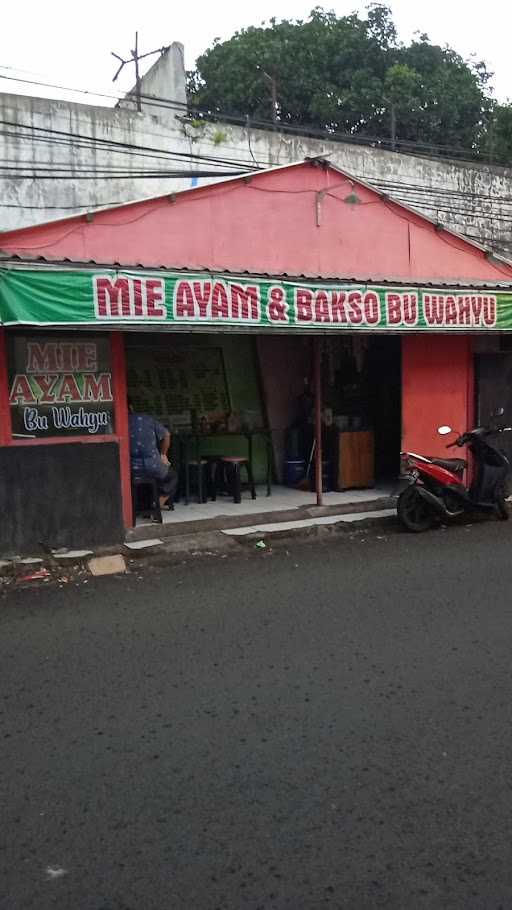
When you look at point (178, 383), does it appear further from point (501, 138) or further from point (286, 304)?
point (501, 138)

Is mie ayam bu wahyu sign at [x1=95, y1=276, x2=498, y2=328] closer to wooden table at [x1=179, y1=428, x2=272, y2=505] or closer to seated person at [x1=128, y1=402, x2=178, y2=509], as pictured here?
seated person at [x1=128, y1=402, x2=178, y2=509]

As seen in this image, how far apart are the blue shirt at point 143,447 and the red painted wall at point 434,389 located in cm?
354

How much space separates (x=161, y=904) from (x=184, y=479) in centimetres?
775

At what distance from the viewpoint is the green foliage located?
2889 cm

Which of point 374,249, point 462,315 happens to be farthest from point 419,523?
point 374,249

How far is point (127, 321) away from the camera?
7.46 metres

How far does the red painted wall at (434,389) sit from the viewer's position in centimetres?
1041

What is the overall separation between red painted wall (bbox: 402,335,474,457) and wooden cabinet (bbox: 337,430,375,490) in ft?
2.17

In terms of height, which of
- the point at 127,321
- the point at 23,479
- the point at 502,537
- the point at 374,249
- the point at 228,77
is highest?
the point at 228,77

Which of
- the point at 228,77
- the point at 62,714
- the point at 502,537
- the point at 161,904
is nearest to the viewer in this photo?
the point at 161,904

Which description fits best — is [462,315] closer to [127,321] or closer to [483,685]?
[127,321]

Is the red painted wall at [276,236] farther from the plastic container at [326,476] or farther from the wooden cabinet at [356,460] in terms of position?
the plastic container at [326,476]

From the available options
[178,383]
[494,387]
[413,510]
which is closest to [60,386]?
[178,383]

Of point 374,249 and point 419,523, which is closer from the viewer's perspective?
point 419,523
